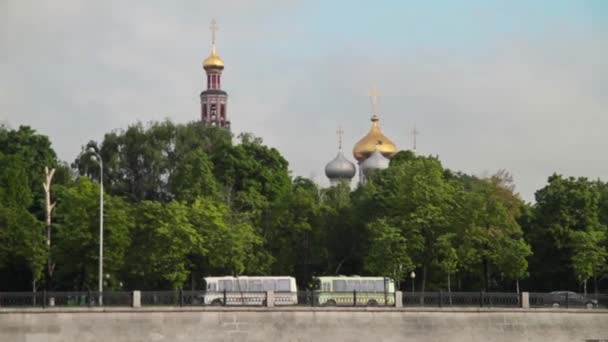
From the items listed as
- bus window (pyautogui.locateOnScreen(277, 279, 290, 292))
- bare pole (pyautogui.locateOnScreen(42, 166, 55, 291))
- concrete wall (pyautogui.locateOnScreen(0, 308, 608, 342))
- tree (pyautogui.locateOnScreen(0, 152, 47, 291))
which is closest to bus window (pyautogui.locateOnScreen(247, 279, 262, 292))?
bus window (pyautogui.locateOnScreen(277, 279, 290, 292))

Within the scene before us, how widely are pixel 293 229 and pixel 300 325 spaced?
29564 mm

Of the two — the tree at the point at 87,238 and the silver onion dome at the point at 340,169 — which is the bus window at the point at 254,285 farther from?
the silver onion dome at the point at 340,169

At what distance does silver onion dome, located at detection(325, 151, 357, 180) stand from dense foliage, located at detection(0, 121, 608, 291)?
55.2 m

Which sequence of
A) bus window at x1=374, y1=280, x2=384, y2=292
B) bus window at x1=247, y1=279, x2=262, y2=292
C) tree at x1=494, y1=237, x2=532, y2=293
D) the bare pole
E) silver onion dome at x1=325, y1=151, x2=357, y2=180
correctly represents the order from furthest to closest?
1. silver onion dome at x1=325, y1=151, x2=357, y2=180
2. tree at x1=494, y1=237, x2=532, y2=293
3. the bare pole
4. bus window at x1=374, y1=280, x2=384, y2=292
5. bus window at x1=247, y1=279, x2=262, y2=292

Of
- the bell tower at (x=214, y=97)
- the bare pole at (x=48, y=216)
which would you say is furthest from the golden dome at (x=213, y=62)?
the bare pole at (x=48, y=216)

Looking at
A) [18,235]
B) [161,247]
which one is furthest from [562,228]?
[18,235]

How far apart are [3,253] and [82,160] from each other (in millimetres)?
37477

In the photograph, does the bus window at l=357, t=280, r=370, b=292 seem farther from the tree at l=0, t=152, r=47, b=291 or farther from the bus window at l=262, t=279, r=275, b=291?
the tree at l=0, t=152, r=47, b=291

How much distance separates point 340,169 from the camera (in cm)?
17050

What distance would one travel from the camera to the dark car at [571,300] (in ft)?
267

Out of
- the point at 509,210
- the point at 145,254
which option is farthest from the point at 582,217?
the point at 145,254

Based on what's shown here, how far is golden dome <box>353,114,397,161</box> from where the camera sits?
6698 inches

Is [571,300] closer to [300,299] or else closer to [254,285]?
[300,299]

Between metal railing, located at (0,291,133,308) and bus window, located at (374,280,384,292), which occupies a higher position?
bus window, located at (374,280,384,292)
